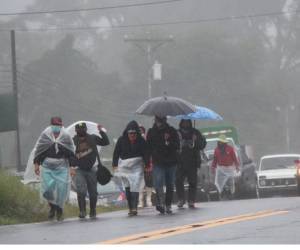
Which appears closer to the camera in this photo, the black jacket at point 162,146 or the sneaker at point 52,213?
the black jacket at point 162,146

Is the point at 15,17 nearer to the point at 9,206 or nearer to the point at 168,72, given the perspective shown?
the point at 168,72

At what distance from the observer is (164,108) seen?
57.7 feet

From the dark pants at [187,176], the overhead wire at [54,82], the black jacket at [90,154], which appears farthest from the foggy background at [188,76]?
the black jacket at [90,154]

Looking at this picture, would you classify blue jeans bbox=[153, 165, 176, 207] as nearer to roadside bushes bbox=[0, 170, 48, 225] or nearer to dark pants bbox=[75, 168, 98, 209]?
dark pants bbox=[75, 168, 98, 209]

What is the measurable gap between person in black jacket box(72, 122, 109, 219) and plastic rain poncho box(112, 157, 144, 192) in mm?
475

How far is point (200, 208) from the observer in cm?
1858

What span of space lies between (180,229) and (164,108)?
4408 mm

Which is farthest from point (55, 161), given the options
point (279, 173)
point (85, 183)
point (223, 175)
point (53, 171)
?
point (279, 173)

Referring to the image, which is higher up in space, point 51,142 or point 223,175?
point 51,142

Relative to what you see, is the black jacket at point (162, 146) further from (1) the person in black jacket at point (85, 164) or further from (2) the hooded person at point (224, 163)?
(2) the hooded person at point (224, 163)

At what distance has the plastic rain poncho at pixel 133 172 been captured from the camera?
677 inches

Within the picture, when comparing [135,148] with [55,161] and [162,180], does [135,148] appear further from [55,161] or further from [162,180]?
[55,161]

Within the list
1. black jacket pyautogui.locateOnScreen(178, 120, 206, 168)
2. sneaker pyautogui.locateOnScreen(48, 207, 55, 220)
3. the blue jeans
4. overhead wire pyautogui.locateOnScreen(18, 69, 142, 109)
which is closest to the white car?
black jacket pyautogui.locateOnScreen(178, 120, 206, 168)

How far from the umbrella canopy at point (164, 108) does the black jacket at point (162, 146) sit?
0.79ft
